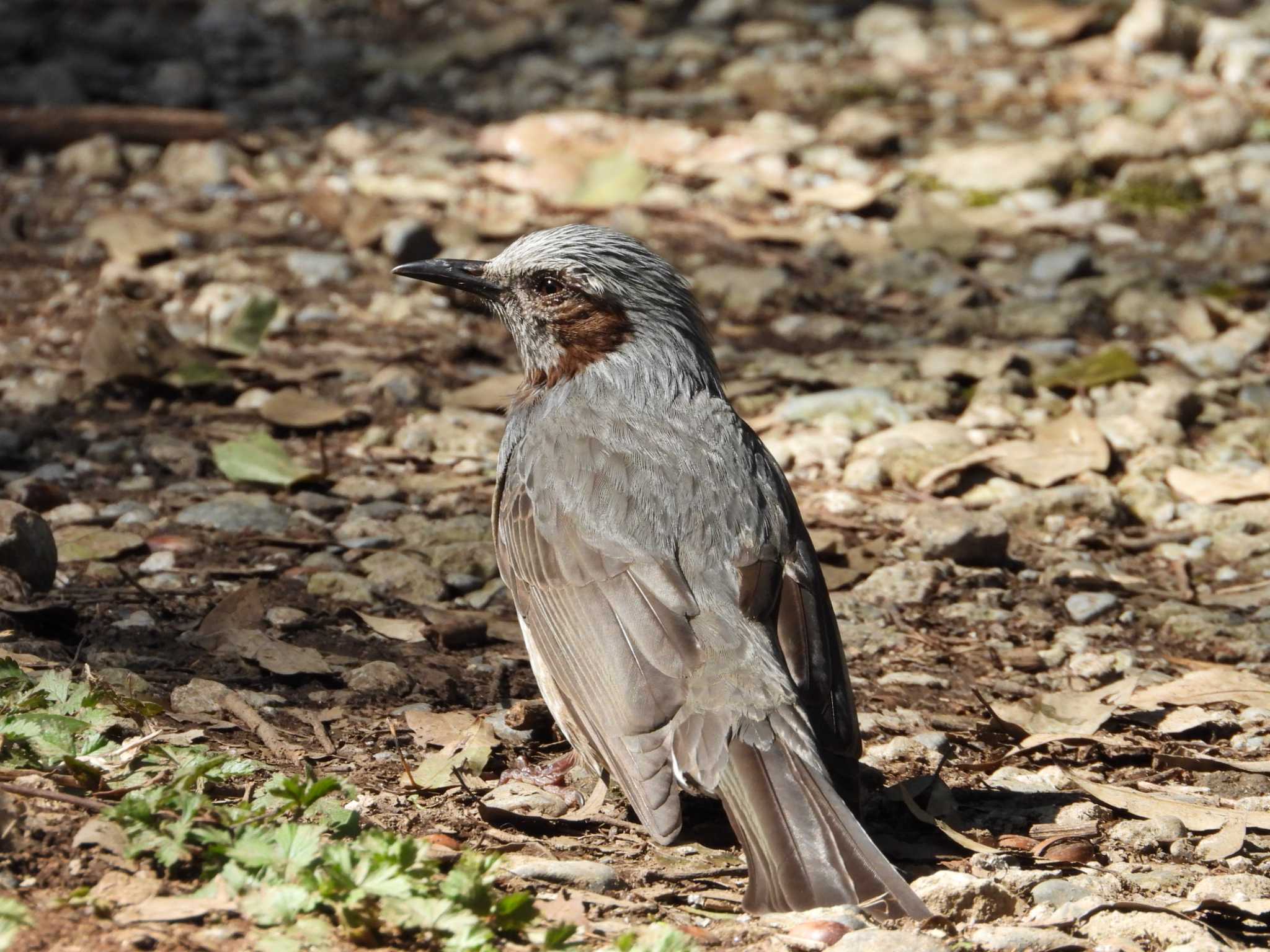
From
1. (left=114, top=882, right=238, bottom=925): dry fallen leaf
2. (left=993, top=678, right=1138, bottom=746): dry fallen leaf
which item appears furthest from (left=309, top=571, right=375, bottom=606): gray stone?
(left=114, top=882, right=238, bottom=925): dry fallen leaf

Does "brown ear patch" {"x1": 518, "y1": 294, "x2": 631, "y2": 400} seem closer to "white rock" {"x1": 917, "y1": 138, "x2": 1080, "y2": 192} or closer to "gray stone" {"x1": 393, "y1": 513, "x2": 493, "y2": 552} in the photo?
"gray stone" {"x1": 393, "y1": 513, "x2": 493, "y2": 552}

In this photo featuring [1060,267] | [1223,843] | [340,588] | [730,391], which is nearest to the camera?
[1223,843]

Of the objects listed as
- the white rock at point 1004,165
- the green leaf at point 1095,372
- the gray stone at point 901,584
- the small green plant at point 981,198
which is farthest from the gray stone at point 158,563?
the white rock at point 1004,165

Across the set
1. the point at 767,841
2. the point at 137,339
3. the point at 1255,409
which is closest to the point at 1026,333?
the point at 1255,409

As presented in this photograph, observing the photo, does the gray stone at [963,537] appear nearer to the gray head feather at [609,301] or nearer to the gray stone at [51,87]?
the gray head feather at [609,301]

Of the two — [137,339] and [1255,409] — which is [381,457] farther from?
[1255,409]

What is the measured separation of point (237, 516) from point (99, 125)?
482 centimetres

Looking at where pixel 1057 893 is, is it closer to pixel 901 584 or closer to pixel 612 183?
pixel 901 584

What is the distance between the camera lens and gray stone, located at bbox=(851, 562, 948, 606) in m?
6.00

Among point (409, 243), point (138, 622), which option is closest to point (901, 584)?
point (138, 622)

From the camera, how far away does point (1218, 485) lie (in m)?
6.82

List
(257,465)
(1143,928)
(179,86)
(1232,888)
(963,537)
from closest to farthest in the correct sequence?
(1143,928) → (1232,888) → (963,537) → (257,465) → (179,86)

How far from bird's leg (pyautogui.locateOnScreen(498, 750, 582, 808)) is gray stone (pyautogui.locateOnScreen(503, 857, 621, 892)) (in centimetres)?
59

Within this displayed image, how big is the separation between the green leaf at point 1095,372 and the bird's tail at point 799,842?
Answer: 4.05 meters
